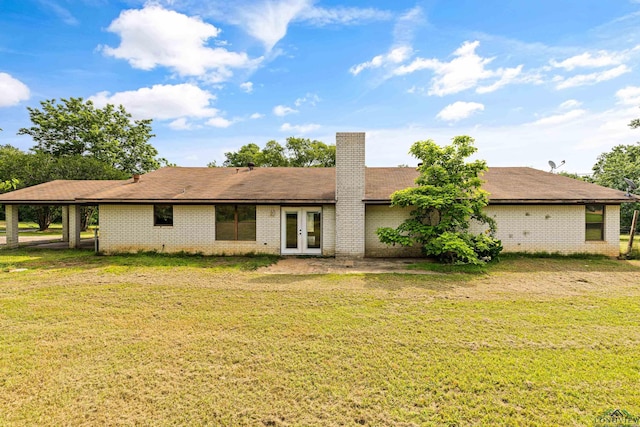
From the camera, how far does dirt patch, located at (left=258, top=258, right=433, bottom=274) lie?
9.30 meters

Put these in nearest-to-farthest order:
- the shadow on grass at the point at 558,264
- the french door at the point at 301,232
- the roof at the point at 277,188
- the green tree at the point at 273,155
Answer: the shadow on grass at the point at 558,264, the roof at the point at 277,188, the french door at the point at 301,232, the green tree at the point at 273,155

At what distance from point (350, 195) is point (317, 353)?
774cm

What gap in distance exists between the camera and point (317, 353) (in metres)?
4.11

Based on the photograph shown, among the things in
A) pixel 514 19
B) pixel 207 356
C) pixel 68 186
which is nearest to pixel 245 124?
pixel 68 186

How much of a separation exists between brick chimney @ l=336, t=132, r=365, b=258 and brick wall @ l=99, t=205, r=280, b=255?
8.35ft

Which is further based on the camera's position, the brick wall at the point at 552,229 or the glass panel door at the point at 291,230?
the glass panel door at the point at 291,230

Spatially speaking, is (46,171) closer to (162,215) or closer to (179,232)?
(162,215)

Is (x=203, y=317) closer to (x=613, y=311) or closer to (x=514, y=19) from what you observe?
(x=613, y=311)

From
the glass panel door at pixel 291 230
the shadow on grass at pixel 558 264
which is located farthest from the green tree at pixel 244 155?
the shadow on grass at pixel 558 264

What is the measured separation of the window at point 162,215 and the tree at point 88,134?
23658 millimetres

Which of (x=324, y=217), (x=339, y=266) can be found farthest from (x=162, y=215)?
(x=339, y=266)

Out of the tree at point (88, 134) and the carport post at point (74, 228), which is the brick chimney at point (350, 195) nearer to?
the carport post at point (74, 228)

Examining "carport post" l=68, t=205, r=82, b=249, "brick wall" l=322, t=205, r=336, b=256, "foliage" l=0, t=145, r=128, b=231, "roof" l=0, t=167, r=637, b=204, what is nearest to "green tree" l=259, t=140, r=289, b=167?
"foliage" l=0, t=145, r=128, b=231

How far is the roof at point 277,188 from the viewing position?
11.5 metres
